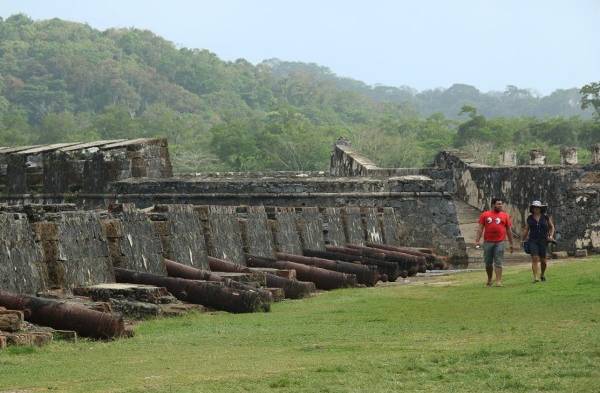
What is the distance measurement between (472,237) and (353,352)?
1859cm

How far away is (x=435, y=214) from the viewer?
26672mm

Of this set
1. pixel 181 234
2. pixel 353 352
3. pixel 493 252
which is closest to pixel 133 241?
pixel 181 234

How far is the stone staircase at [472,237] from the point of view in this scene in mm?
24594

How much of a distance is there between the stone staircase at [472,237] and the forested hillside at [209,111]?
39.6m

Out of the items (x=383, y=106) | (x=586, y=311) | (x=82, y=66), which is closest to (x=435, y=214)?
(x=586, y=311)

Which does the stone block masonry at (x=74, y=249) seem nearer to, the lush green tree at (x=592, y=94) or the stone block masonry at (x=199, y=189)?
the stone block masonry at (x=199, y=189)

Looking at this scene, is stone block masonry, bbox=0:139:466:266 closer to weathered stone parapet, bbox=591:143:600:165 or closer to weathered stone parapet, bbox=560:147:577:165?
weathered stone parapet, bbox=591:143:600:165

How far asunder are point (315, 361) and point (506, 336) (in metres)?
1.68

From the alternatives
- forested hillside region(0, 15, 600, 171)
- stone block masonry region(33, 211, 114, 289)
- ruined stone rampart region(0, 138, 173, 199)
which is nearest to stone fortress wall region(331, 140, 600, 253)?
ruined stone rampart region(0, 138, 173, 199)

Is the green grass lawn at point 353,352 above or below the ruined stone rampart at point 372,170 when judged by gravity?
above

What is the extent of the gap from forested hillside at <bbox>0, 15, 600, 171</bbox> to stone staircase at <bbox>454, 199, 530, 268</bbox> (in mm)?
39642

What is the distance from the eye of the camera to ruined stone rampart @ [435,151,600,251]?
24.6 m

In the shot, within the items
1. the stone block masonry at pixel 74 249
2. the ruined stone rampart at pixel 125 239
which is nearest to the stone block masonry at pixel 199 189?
the ruined stone rampart at pixel 125 239

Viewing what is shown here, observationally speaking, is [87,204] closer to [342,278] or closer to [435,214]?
[435,214]
